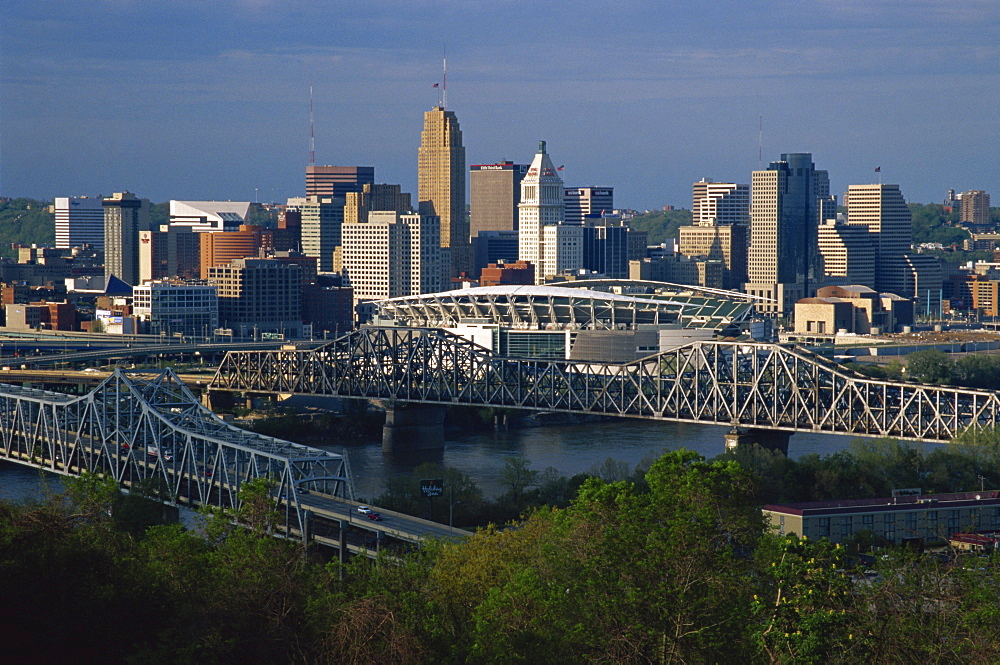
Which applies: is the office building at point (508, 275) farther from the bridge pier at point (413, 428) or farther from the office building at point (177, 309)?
the bridge pier at point (413, 428)

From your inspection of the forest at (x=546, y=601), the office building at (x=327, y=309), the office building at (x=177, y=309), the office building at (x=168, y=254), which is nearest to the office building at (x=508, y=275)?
the office building at (x=327, y=309)

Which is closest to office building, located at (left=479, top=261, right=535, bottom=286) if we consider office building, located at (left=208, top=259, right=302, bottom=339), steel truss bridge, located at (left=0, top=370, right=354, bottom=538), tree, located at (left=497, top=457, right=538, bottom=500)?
office building, located at (left=208, top=259, right=302, bottom=339)

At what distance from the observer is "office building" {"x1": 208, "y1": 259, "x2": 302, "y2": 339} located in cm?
14438

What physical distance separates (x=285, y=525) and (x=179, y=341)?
298 ft

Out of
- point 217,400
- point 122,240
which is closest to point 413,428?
point 217,400

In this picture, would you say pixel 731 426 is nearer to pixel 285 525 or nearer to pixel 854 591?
pixel 285 525

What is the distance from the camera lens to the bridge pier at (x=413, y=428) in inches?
3002

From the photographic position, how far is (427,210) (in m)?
197

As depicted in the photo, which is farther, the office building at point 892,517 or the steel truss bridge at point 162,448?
the steel truss bridge at point 162,448

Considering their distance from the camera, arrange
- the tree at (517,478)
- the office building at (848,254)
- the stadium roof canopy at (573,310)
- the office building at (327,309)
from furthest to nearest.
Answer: the office building at (848,254)
the office building at (327,309)
the stadium roof canopy at (573,310)
the tree at (517,478)

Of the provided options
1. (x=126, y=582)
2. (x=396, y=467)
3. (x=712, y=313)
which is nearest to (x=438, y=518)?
(x=396, y=467)

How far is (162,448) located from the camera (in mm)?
53062

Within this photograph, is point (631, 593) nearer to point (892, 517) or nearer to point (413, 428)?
point (892, 517)

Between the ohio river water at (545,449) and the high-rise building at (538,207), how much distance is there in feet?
365
